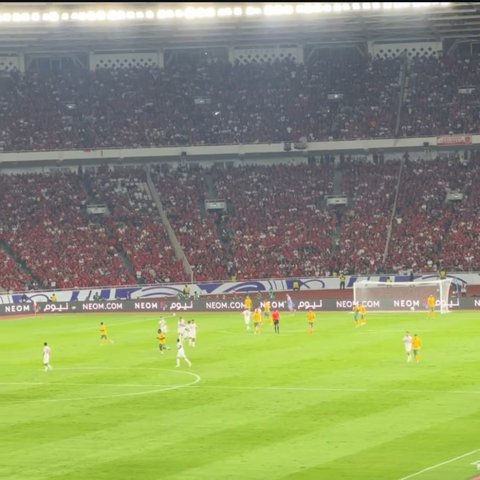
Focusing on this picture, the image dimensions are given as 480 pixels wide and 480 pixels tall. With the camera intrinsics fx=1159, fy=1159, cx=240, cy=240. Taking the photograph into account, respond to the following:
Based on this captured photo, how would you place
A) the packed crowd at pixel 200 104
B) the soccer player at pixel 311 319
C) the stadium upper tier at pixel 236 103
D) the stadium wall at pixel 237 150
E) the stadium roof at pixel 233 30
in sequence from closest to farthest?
the soccer player at pixel 311 319 → the stadium roof at pixel 233 30 → the stadium wall at pixel 237 150 → the stadium upper tier at pixel 236 103 → the packed crowd at pixel 200 104

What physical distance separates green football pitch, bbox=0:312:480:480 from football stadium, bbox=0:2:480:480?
46 centimetres

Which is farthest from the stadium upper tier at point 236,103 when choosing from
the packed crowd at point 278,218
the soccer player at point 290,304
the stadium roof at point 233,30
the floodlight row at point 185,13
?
the soccer player at point 290,304

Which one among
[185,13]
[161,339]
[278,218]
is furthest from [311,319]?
[185,13]

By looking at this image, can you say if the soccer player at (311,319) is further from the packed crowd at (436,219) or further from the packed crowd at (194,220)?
the packed crowd at (194,220)

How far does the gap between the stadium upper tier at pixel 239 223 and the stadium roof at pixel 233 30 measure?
1043cm

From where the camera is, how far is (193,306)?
3073 inches

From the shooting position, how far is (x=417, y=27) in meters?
90.4

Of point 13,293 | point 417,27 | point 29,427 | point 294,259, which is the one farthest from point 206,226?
point 29,427

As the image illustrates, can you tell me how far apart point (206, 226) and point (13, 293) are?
16.4 meters

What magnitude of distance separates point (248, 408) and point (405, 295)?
37.4m

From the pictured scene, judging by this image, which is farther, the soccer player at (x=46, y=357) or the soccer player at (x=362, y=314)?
the soccer player at (x=362, y=314)

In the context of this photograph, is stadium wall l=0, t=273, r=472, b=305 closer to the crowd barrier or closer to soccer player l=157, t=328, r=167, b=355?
the crowd barrier

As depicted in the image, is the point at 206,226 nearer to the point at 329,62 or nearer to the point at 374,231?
the point at 374,231

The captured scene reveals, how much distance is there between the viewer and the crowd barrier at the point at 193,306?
7150 centimetres
